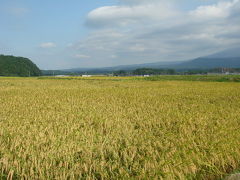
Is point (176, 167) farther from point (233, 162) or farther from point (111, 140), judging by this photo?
point (111, 140)

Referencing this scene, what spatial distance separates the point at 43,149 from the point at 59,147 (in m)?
0.26

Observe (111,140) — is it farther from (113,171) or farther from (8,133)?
(8,133)

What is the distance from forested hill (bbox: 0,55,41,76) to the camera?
102900 millimetres

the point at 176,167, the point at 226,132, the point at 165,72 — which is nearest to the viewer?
the point at 176,167

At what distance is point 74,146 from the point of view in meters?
3.88

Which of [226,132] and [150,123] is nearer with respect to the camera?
[226,132]

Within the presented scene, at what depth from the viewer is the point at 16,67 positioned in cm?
10562

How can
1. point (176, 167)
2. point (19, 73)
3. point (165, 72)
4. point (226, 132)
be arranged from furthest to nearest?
1. point (165, 72)
2. point (19, 73)
3. point (226, 132)
4. point (176, 167)

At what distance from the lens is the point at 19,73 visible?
10481 centimetres

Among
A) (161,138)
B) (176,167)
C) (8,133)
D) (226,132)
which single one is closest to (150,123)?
(161,138)

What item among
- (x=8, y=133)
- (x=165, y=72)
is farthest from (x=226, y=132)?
(x=165, y=72)

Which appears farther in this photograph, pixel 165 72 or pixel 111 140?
pixel 165 72

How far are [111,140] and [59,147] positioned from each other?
986 mm

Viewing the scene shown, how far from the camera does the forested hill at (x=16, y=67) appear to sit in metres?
103
